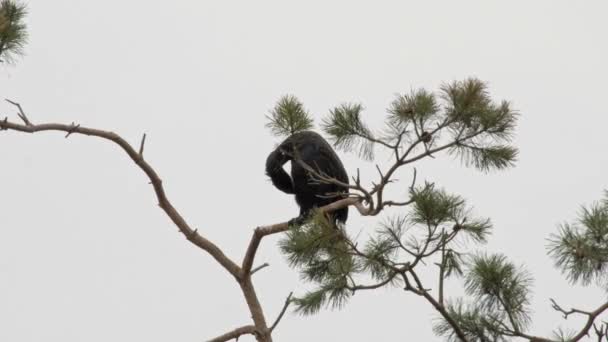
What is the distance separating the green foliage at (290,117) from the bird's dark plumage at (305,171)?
0.89 feet

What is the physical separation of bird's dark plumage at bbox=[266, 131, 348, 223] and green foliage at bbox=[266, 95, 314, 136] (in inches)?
10.7

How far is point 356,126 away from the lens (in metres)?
5.07

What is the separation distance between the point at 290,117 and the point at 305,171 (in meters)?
0.72

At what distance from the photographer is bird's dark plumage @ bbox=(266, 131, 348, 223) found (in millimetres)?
6023

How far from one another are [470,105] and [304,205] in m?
1.87

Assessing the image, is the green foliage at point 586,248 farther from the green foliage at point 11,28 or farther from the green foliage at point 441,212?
the green foliage at point 11,28

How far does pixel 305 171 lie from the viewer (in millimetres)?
6133

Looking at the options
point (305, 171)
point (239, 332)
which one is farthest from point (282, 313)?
point (305, 171)

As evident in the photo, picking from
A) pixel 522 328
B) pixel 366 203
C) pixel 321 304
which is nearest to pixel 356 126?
pixel 366 203

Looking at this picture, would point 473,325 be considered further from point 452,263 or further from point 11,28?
point 11,28

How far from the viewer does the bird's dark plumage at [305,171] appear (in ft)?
19.8

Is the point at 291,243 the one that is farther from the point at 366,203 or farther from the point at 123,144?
the point at 123,144

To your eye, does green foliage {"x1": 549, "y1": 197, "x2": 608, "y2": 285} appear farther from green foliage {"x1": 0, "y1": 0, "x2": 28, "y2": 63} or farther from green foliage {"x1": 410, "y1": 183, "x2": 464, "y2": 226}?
green foliage {"x1": 0, "y1": 0, "x2": 28, "y2": 63}

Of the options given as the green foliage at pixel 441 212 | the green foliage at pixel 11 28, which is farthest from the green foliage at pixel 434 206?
the green foliage at pixel 11 28
